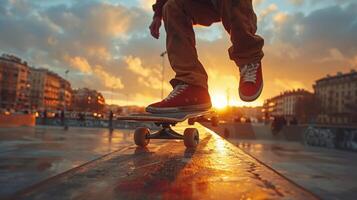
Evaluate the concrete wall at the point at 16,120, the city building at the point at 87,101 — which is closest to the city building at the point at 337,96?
the city building at the point at 87,101

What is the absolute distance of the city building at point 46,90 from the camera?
131 m

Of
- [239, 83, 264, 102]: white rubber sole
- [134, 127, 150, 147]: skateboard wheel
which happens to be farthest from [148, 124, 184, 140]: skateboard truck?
[239, 83, 264, 102]: white rubber sole

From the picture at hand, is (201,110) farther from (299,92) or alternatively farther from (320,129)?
(299,92)

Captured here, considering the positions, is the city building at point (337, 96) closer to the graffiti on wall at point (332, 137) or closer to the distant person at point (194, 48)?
the graffiti on wall at point (332, 137)

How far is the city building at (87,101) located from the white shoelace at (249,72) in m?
134

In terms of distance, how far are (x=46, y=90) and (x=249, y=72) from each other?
14330cm

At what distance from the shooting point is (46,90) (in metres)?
136

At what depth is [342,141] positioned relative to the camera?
22797 millimetres

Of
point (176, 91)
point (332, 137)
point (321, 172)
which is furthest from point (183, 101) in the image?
point (332, 137)

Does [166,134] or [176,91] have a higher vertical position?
[176,91]

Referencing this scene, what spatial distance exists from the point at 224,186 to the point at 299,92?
15437 cm

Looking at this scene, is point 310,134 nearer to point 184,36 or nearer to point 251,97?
point 184,36

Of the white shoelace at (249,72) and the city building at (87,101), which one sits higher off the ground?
the city building at (87,101)

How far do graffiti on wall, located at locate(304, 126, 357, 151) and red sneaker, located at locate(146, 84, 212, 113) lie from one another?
21412mm
